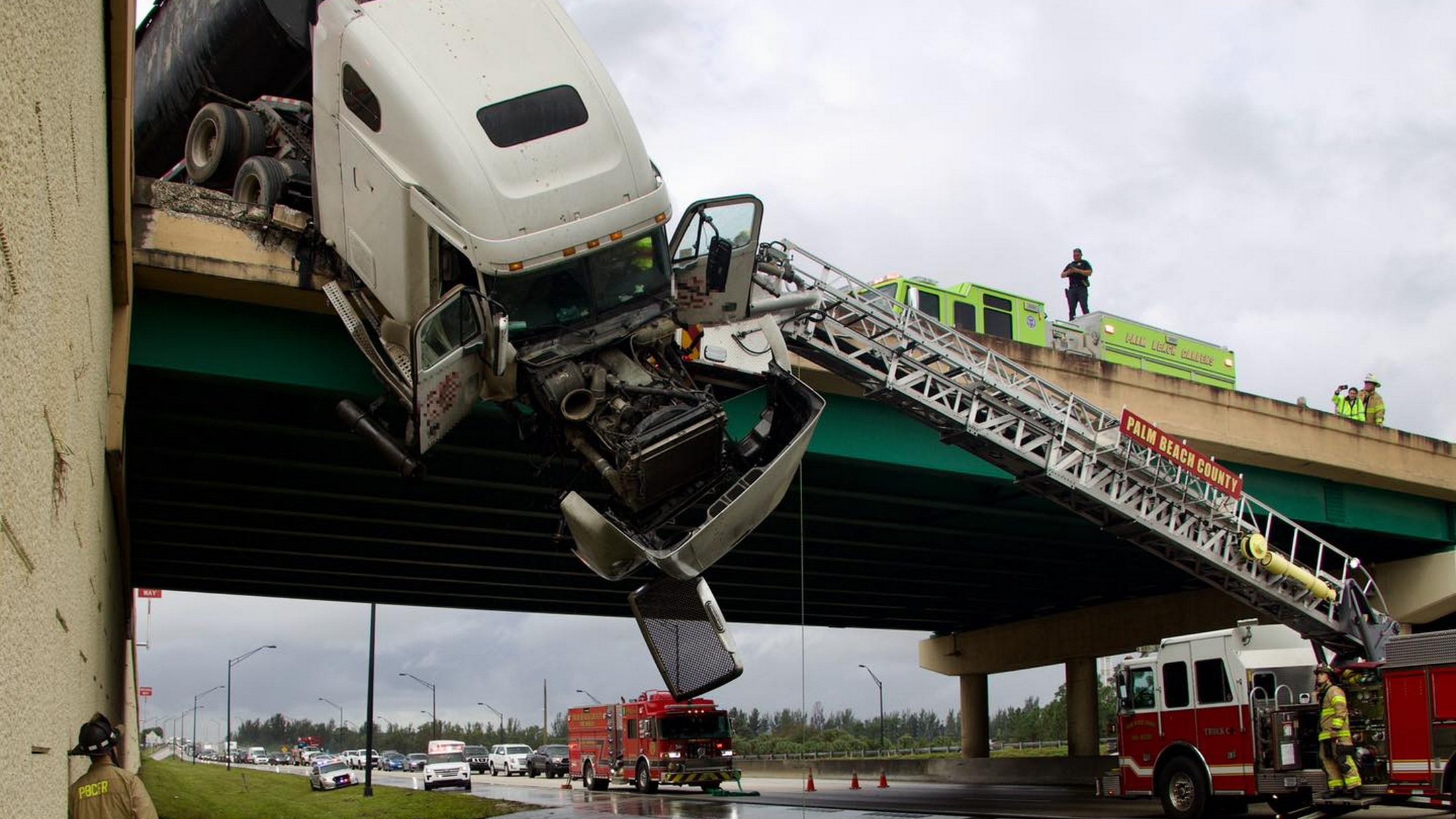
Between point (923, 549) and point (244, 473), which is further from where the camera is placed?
point (923, 549)

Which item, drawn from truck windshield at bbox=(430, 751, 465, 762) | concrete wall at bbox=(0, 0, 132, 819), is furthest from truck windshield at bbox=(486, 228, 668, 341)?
truck windshield at bbox=(430, 751, 465, 762)

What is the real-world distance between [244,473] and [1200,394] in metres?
16.8

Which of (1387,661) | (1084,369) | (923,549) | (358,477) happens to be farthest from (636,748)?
(1387,661)

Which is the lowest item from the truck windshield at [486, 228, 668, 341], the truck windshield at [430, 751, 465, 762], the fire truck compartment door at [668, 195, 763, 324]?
the truck windshield at [430, 751, 465, 762]

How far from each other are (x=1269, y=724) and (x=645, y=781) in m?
20.0

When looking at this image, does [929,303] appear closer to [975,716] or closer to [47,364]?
[47,364]

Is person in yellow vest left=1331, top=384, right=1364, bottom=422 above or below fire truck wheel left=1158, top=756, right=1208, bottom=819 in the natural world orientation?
above

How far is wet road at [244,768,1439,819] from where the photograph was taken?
20.5 meters

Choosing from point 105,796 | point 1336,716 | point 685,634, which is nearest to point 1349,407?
point 1336,716

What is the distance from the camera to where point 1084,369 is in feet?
72.0

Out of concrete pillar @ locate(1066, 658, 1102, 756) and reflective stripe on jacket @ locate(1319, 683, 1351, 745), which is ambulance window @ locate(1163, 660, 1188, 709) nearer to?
reflective stripe on jacket @ locate(1319, 683, 1351, 745)

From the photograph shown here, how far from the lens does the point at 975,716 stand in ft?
153

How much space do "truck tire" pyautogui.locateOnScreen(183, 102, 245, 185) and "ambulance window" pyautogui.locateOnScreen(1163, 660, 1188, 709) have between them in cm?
1447

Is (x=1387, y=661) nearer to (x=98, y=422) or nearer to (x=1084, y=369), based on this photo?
(x=1084, y=369)
